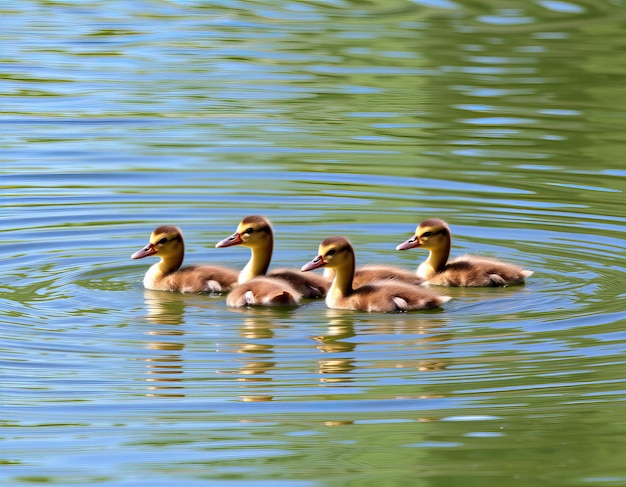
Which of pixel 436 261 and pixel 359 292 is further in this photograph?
pixel 436 261

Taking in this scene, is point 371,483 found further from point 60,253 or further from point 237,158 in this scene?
point 237,158

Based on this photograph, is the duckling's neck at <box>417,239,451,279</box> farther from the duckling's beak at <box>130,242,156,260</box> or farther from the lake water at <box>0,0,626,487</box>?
the duckling's beak at <box>130,242,156,260</box>

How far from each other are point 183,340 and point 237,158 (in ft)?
18.9

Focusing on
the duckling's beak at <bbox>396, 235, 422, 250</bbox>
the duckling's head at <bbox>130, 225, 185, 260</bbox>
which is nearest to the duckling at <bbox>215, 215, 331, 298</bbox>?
the duckling's head at <bbox>130, 225, 185, 260</bbox>

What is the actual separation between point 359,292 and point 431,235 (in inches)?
41.2

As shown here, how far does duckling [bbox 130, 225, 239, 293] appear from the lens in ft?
33.9

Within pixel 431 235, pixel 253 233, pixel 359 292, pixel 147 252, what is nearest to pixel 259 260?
pixel 253 233

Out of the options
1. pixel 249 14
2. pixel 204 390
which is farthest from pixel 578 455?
pixel 249 14

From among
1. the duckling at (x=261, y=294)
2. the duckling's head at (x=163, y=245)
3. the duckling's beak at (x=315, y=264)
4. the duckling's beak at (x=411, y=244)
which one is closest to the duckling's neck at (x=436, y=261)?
the duckling's beak at (x=411, y=244)

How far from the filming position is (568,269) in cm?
1064

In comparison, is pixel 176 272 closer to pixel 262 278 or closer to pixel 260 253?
pixel 260 253

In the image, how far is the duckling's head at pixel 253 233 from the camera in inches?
411

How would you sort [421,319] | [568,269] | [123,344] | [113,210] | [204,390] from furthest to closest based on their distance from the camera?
[113,210] → [568,269] → [421,319] → [123,344] → [204,390]

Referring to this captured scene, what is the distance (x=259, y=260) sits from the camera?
34.5ft
